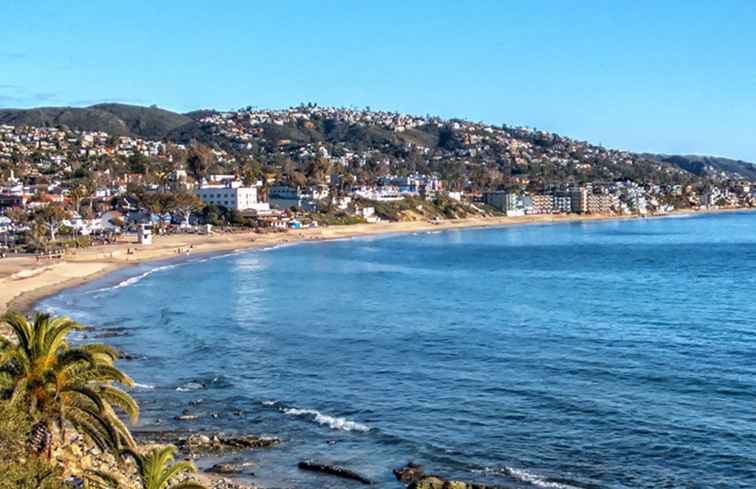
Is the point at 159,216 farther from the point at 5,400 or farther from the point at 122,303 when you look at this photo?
the point at 5,400

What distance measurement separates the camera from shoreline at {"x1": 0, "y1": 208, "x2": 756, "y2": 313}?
5288 centimetres

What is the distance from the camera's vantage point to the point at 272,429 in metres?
23.3

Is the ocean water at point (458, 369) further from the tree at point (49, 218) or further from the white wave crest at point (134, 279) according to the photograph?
the tree at point (49, 218)

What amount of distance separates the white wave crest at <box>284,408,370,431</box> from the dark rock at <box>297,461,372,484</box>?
3.00 metres

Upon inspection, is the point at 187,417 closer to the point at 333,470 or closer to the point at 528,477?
the point at 333,470

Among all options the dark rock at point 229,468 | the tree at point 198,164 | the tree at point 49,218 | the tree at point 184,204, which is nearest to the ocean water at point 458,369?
the dark rock at point 229,468

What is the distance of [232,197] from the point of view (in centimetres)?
12256

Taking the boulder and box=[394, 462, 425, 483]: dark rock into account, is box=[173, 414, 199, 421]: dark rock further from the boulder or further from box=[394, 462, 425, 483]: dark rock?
box=[394, 462, 425, 483]: dark rock

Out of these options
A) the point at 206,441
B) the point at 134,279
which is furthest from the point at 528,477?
the point at 134,279

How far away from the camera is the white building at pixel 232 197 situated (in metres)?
122

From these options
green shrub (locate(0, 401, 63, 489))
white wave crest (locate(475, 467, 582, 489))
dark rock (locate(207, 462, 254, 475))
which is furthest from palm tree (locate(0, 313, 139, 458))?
white wave crest (locate(475, 467, 582, 489))

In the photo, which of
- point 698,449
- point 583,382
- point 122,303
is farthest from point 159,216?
point 698,449

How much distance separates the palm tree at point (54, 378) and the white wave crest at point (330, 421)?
8.46 meters

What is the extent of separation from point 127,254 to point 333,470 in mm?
61795
